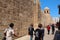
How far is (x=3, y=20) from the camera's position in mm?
13672

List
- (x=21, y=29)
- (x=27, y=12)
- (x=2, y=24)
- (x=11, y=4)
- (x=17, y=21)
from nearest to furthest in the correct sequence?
(x=2, y=24), (x=11, y=4), (x=17, y=21), (x=21, y=29), (x=27, y=12)

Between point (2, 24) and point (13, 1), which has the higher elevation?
point (13, 1)

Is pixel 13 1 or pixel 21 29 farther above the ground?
pixel 13 1

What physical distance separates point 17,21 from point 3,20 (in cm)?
311

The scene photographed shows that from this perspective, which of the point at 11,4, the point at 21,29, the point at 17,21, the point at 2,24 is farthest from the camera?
the point at 21,29

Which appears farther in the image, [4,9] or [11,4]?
[11,4]

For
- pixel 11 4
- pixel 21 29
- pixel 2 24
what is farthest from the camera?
pixel 21 29

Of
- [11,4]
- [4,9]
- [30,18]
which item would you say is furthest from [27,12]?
[4,9]

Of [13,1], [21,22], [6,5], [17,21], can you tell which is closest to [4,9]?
[6,5]

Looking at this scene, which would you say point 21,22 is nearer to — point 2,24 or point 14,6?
point 14,6

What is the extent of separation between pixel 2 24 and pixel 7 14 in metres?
1.06

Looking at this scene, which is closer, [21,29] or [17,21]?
[17,21]

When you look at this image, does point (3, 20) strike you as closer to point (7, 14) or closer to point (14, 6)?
point (7, 14)

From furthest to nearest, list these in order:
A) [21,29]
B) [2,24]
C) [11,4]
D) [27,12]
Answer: [27,12], [21,29], [11,4], [2,24]
